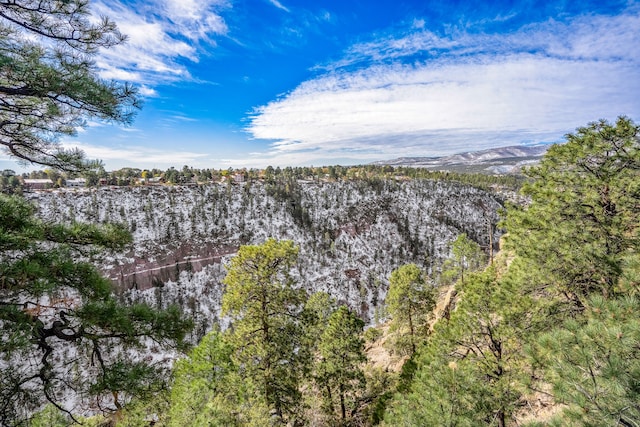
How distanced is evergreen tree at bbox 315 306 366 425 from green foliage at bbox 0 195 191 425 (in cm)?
837

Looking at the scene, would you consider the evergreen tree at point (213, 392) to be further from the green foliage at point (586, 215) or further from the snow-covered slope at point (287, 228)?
the snow-covered slope at point (287, 228)

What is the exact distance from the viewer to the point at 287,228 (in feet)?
254

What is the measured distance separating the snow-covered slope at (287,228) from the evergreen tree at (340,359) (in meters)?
38.6

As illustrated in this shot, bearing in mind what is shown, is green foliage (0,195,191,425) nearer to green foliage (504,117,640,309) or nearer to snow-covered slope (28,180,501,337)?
green foliage (504,117,640,309)

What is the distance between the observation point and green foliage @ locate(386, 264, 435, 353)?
16845 millimetres

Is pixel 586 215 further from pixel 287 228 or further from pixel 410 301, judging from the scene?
pixel 287 228

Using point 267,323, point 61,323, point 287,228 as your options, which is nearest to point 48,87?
point 61,323

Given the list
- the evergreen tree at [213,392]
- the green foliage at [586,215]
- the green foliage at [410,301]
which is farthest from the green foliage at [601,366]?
the green foliage at [410,301]

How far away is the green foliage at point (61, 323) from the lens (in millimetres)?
3061

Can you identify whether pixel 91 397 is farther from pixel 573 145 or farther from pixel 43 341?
pixel 573 145

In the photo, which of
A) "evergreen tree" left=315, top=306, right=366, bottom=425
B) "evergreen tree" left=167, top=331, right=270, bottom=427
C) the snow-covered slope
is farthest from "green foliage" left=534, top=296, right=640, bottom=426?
the snow-covered slope

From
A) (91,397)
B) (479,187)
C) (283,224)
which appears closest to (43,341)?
(91,397)

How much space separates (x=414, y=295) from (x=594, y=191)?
39.1ft

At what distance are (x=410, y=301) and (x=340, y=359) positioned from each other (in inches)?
282
